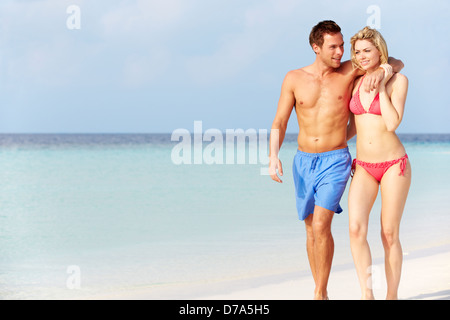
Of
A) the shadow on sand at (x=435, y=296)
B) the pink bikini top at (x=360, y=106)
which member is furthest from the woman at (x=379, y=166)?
the shadow on sand at (x=435, y=296)

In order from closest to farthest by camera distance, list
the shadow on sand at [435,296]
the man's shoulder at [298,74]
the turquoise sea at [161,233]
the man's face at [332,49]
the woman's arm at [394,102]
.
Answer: the woman's arm at [394,102] → the man's face at [332,49] → the man's shoulder at [298,74] → the shadow on sand at [435,296] → the turquoise sea at [161,233]

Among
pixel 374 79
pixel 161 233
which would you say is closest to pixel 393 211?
pixel 374 79

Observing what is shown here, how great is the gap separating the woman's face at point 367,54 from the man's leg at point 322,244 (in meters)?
0.91

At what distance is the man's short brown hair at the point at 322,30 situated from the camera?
401cm

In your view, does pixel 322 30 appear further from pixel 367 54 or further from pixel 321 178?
pixel 321 178

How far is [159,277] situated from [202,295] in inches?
27.9

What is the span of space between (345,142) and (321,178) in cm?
28

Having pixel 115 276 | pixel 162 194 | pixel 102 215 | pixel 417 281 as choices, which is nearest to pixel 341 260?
pixel 417 281

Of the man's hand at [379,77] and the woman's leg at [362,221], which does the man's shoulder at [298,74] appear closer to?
the man's hand at [379,77]

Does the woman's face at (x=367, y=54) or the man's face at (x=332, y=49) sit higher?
the man's face at (x=332, y=49)

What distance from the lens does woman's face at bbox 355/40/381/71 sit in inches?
148

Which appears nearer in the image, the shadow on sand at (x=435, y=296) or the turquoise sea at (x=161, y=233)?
the shadow on sand at (x=435, y=296)

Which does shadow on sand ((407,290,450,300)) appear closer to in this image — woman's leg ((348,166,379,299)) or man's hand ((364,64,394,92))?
woman's leg ((348,166,379,299))

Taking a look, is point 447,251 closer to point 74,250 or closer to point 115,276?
point 115,276
